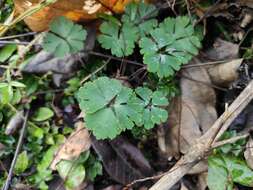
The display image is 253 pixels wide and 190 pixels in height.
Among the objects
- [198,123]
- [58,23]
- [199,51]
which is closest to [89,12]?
[58,23]

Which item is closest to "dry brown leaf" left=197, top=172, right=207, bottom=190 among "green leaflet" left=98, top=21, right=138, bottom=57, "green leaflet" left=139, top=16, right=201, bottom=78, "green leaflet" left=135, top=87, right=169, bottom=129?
"green leaflet" left=135, top=87, right=169, bottom=129

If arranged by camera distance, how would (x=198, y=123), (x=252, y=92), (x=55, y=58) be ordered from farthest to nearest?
1. (x=55, y=58)
2. (x=198, y=123)
3. (x=252, y=92)

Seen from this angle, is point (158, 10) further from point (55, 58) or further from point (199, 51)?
point (55, 58)

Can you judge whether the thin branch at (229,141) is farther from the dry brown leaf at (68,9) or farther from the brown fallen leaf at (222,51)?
the dry brown leaf at (68,9)

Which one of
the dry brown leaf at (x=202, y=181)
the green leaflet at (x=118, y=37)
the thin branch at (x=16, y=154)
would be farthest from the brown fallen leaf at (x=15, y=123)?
the dry brown leaf at (x=202, y=181)

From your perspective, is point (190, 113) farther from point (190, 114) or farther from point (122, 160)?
point (122, 160)

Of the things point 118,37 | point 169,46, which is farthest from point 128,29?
point 169,46

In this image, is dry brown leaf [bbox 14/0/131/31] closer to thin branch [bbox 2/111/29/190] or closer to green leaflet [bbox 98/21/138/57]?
green leaflet [bbox 98/21/138/57]
